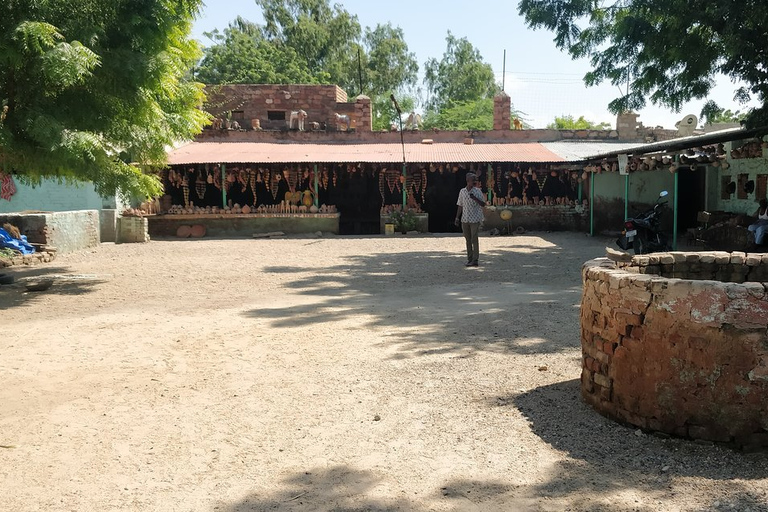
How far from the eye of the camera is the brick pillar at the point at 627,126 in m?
22.1

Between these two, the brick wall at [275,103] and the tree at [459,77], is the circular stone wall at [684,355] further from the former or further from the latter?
the tree at [459,77]

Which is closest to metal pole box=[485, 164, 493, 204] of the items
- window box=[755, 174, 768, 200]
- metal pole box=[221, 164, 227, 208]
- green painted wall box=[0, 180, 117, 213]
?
window box=[755, 174, 768, 200]

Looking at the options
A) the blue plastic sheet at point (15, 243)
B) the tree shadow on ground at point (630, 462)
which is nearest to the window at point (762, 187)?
the tree shadow on ground at point (630, 462)

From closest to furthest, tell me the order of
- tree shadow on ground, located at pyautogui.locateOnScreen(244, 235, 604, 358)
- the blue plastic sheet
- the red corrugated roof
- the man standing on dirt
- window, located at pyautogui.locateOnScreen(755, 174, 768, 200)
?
tree shadow on ground, located at pyautogui.locateOnScreen(244, 235, 604, 358) → the man standing on dirt → the blue plastic sheet → window, located at pyautogui.locateOnScreen(755, 174, 768, 200) → the red corrugated roof

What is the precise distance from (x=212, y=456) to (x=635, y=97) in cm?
1243

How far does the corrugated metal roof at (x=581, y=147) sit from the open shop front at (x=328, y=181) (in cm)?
44

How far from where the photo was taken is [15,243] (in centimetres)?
1241

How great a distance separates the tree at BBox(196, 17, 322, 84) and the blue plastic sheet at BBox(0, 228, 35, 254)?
22.0 metres

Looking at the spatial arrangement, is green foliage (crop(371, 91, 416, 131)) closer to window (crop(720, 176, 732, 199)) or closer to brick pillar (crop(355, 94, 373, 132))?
brick pillar (crop(355, 94, 373, 132))

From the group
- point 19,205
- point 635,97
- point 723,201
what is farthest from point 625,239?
point 19,205

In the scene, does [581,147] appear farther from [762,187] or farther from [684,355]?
[684,355]

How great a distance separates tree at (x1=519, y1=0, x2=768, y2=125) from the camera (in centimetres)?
1034

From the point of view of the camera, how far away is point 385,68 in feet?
138

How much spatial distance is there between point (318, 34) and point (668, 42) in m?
29.6
